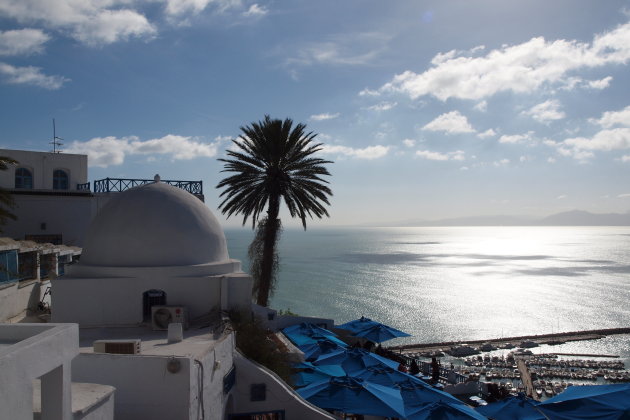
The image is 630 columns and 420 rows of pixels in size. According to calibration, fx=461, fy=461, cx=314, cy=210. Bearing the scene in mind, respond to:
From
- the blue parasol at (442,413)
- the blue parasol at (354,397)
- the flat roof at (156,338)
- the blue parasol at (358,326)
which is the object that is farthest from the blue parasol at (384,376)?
the blue parasol at (358,326)

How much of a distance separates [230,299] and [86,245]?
16.9 feet

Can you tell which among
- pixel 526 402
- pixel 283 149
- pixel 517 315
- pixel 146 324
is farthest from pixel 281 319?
pixel 517 315

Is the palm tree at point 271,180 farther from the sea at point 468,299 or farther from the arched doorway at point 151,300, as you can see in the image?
the sea at point 468,299

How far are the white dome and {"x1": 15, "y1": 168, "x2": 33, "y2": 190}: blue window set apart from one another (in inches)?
575

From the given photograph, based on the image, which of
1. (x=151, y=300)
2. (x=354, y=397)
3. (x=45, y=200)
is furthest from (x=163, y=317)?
(x=45, y=200)

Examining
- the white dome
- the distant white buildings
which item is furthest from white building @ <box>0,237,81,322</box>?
the white dome

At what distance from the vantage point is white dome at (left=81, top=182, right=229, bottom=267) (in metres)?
14.0

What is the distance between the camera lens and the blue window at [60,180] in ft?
91.1

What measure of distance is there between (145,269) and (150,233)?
47.7 inches

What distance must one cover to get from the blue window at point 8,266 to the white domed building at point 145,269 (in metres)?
2.45

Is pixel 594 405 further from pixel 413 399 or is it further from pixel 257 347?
pixel 257 347

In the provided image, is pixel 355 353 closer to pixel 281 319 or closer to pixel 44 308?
pixel 281 319

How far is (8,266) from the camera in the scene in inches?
593

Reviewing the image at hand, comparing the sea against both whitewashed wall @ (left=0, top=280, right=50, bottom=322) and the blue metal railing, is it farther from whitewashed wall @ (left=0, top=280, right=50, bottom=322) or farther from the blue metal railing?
whitewashed wall @ (left=0, top=280, right=50, bottom=322)
